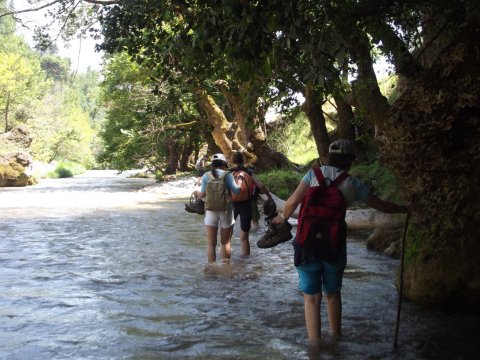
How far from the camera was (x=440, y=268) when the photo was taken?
18.7 ft

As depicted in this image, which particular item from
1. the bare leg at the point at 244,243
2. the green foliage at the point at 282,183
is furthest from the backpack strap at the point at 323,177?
the green foliage at the point at 282,183

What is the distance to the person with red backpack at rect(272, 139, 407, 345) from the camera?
14.5 feet

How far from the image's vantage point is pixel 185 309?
6.19 metres

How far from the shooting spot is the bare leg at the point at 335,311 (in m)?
4.77

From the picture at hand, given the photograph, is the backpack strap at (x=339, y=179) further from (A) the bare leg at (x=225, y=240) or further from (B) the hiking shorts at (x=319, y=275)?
(A) the bare leg at (x=225, y=240)

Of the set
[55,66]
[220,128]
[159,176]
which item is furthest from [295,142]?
[55,66]

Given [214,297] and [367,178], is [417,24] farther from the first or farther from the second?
[367,178]

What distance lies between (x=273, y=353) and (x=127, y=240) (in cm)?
764

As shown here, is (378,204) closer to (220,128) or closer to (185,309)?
(185,309)

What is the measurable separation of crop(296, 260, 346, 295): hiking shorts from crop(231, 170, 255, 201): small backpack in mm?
4141

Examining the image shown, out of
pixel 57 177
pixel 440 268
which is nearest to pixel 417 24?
pixel 440 268

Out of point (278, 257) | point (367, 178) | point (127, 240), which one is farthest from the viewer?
point (367, 178)

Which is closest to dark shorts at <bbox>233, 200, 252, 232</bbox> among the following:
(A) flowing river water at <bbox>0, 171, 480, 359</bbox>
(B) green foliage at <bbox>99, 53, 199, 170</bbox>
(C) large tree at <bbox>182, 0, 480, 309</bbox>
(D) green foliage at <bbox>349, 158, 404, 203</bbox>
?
(A) flowing river water at <bbox>0, 171, 480, 359</bbox>

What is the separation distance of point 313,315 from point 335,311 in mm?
311
